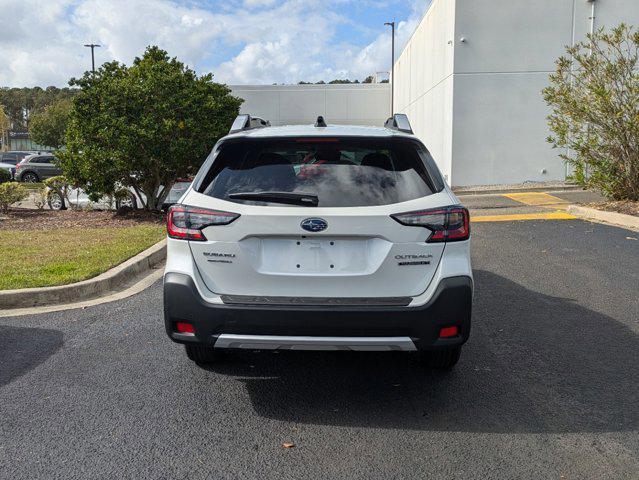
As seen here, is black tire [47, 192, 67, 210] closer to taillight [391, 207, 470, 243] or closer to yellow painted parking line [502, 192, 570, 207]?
yellow painted parking line [502, 192, 570, 207]

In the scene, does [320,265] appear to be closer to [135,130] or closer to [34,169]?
[135,130]

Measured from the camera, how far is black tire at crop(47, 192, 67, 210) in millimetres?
15727

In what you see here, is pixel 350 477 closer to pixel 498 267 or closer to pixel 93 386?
pixel 93 386

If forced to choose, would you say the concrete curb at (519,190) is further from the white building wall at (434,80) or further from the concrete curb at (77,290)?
the concrete curb at (77,290)

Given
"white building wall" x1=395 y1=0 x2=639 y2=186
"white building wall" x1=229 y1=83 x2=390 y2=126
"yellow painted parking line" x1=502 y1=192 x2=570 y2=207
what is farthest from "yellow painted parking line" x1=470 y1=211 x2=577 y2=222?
"white building wall" x1=229 y1=83 x2=390 y2=126

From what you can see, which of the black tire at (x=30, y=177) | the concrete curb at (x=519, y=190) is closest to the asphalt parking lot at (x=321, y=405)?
the concrete curb at (x=519, y=190)

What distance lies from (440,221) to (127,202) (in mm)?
12219

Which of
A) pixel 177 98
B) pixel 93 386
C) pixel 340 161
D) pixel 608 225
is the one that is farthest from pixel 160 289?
pixel 608 225

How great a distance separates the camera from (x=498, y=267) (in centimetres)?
800

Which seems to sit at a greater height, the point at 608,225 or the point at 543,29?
the point at 543,29

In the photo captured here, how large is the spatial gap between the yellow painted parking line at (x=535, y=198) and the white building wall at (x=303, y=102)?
1923 cm

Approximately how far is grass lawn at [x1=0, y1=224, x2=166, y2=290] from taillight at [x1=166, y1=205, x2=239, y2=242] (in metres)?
3.43

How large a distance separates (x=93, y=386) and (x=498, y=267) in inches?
218

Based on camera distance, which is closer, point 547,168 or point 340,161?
point 340,161
